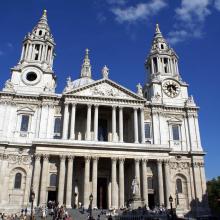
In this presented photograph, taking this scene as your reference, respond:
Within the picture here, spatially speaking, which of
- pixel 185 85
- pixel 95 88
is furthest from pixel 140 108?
pixel 185 85

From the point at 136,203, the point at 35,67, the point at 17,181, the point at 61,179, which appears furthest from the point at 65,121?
the point at 136,203

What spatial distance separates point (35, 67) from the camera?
4594cm

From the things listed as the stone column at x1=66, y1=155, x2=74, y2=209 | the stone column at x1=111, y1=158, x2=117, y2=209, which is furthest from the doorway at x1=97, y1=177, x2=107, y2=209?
the stone column at x1=66, y1=155, x2=74, y2=209

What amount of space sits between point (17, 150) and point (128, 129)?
15812mm

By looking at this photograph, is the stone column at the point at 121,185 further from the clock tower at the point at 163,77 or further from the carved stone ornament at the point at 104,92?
the clock tower at the point at 163,77

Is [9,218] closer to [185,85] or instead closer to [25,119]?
[25,119]

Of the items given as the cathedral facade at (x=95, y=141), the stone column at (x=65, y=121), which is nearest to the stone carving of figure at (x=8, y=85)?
the cathedral facade at (x=95, y=141)

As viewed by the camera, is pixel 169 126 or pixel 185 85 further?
pixel 185 85

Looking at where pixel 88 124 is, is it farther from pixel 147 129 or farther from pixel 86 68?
pixel 86 68

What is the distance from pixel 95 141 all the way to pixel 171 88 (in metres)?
17.2

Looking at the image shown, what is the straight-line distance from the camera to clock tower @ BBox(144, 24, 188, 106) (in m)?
47.8

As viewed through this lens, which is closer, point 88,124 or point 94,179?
point 94,179

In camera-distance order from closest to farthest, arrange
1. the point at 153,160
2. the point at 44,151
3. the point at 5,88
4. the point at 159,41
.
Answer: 1. the point at 44,151
2. the point at 153,160
3. the point at 5,88
4. the point at 159,41

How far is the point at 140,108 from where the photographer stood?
143ft
